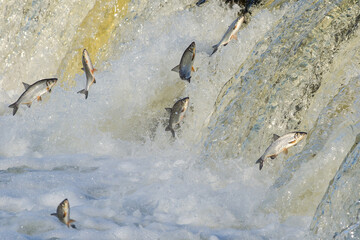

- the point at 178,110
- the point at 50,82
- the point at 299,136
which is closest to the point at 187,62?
the point at 178,110

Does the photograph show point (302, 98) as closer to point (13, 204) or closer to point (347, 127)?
point (347, 127)

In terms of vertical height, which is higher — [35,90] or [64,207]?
[35,90]

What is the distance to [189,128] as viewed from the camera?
5.89 metres

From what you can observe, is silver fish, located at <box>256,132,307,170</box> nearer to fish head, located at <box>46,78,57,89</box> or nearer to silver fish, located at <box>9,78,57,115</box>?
fish head, located at <box>46,78,57,89</box>

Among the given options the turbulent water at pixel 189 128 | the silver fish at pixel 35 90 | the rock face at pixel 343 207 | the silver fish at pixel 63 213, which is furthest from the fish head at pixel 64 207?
the silver fish at pixel 35 90

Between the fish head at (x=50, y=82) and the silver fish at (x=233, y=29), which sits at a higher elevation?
the fish head at (x=50, y=82)

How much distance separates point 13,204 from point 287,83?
7.60 ft

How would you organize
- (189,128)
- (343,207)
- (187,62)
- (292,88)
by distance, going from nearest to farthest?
(343,207) < (292,88) < (187,62) < (189,128)

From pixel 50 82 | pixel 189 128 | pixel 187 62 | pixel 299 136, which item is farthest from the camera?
pixel 189 128

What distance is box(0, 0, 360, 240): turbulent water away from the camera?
12.9ft

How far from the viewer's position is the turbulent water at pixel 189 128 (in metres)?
3.94

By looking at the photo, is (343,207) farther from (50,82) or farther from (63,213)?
(50,82)

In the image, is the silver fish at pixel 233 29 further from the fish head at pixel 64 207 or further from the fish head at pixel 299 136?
the fish head at pixel 64 207

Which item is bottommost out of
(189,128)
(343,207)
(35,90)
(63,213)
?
(189,128)
